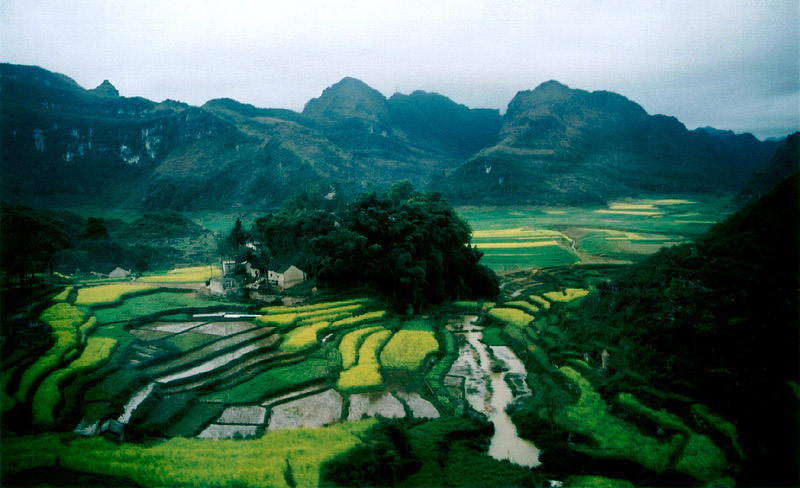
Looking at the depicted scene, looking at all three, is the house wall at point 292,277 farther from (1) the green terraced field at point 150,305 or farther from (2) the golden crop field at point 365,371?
(2) the golden crop field at point 365,371

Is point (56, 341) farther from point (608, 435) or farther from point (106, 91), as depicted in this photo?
point (106, 91)

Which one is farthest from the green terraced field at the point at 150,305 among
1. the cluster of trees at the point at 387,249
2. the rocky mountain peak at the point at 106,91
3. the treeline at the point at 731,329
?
the rocky mountain peak at the point at 106,91

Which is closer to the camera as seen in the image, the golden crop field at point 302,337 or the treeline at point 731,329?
the treeline at point 731,329

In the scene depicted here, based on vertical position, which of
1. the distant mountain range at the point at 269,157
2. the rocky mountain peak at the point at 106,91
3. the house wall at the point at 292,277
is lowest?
the house wall at the point at 292,277

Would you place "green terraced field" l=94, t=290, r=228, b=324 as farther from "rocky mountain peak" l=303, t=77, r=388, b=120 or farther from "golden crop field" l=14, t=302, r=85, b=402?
"rocky mountain peak" l=303, t=77, r=388, b=120

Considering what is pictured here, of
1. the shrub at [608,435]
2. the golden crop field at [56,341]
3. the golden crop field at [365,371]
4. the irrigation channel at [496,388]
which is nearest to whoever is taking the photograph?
the shrub at [608,435]

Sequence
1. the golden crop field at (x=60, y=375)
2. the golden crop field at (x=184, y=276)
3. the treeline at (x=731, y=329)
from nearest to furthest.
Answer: the treeline at (x=731, y=329), the golden crop field at (x=60, y=375), the golden crop field at (x=184, y=276)
